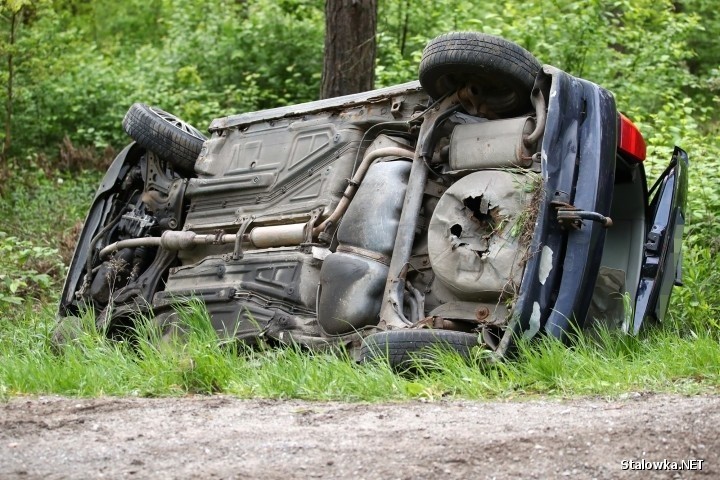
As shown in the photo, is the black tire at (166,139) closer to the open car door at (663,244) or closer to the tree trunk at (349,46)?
the tree trunk at (349,46)

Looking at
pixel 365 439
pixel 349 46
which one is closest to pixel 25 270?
pixel 349 46

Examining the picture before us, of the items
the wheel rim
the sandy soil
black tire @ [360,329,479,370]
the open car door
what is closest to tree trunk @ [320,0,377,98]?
the wheel rim

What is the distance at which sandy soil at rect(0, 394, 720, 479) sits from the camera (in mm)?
3191

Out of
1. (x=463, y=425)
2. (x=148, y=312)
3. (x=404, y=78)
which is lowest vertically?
(x=148, y=312)

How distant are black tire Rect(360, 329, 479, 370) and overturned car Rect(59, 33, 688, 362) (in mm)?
10

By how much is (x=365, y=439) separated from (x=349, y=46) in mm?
5442

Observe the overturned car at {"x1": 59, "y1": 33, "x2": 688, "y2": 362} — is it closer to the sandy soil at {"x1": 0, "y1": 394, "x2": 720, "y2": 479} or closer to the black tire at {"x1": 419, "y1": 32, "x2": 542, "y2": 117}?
the black tire at {"x1": 419, "y1": 32, "x2": 542, "y2": 117}

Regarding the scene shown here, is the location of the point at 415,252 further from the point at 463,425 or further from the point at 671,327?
the point at 463,425

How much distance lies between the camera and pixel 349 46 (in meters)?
8.53

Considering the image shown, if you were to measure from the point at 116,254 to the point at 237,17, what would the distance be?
7188 millimetres

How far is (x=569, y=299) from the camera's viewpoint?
201 inches

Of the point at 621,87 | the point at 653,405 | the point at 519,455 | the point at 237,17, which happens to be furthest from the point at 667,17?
the point at 519,455

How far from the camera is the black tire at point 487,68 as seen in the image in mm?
5344

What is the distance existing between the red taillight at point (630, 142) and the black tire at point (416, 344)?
1372 millimetres
